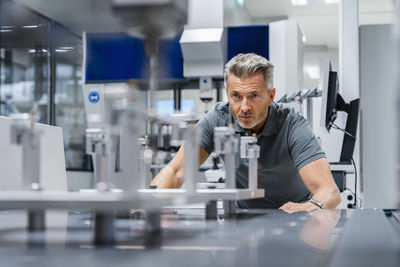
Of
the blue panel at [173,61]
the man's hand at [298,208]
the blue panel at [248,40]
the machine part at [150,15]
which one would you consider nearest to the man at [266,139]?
the man's hand at [298,208]

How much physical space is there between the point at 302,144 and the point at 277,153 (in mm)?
119

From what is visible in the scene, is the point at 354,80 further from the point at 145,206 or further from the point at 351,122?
the point at 145,206

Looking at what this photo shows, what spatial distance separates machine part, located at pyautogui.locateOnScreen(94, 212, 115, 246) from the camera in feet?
2.29

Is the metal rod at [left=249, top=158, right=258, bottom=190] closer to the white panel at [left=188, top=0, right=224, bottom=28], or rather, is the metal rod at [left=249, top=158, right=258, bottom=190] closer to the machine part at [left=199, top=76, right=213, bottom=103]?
the machine part at [left=199, top=76, right=213, bottom=103]

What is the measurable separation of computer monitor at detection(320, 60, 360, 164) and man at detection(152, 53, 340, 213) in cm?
54

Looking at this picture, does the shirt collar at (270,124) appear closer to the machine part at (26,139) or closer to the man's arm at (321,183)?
the man's arm at (321,183)

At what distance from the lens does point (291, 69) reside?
3721 mm

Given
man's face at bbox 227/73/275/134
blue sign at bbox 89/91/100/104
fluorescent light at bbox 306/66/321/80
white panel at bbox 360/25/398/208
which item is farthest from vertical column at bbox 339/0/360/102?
fluorescent light at bbox 306/66/321/80

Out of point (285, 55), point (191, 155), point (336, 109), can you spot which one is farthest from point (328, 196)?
point (285, 55)

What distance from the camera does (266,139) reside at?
198cm

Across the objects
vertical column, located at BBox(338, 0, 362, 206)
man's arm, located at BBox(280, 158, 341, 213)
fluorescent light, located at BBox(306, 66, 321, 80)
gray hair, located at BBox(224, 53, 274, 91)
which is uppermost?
fluorescent light, located at BBox(306, 66, 321, 80)

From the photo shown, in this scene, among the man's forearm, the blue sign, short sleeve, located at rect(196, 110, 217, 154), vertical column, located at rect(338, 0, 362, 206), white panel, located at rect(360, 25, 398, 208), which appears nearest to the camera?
the man's forearm

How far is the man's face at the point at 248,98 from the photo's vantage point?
1.88 metres

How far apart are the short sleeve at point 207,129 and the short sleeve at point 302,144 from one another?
0.31 m
